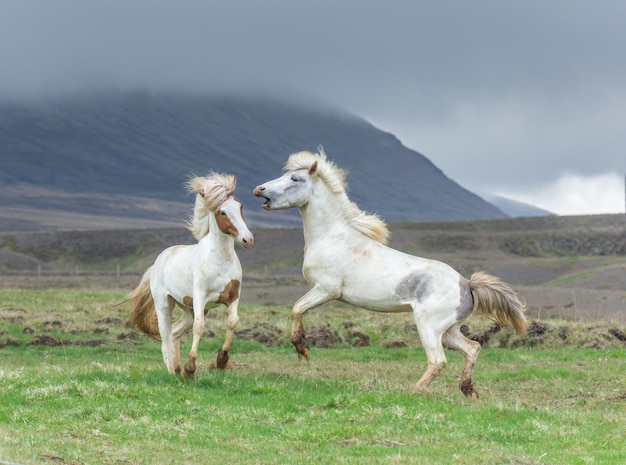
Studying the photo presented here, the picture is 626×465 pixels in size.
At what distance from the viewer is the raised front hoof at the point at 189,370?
41.8 feet

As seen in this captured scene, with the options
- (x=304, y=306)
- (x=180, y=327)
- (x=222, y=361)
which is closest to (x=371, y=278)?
(x=304, y=306)

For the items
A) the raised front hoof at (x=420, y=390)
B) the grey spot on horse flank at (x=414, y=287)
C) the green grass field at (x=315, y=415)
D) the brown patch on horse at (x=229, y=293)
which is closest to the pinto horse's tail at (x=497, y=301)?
the grey spot on horse flank at (x=414, y=287)

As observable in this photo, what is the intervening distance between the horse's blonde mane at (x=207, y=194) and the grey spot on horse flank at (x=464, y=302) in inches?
134

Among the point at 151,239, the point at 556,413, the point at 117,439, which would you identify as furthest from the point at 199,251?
the point at 151,239

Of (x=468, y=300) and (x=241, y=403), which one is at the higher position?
(x=468, y=300)

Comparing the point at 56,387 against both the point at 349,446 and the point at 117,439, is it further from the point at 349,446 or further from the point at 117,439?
the point at 349,446

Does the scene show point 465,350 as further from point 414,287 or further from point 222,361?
point 222,361

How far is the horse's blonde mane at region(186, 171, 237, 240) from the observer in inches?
529

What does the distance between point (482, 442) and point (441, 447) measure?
0.51 metres

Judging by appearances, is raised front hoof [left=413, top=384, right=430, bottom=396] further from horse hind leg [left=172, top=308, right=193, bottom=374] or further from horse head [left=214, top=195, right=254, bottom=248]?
horse hind leg [left=172, top=308, right=193, bottom=374]

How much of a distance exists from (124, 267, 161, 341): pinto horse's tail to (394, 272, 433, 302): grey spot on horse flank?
15.1ft

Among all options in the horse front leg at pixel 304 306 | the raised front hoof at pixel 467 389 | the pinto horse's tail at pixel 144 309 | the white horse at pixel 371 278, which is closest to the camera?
the raised front hoof at pixel 467 389

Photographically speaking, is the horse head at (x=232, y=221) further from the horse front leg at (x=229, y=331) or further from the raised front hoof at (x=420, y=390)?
the raised front hoof at (x=420, y=390)

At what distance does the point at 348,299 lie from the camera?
1327 centimetres
